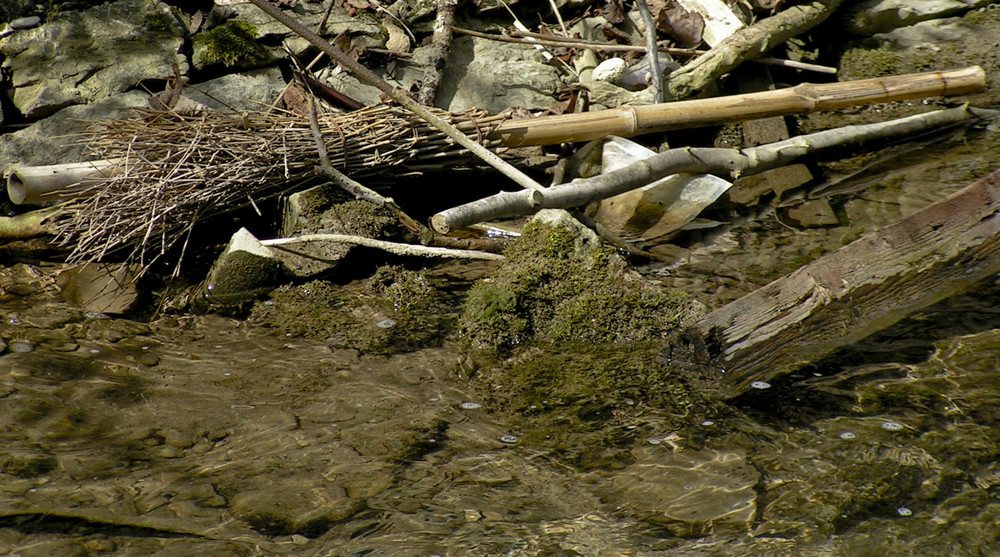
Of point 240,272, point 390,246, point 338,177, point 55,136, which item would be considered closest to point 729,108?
point 390,246

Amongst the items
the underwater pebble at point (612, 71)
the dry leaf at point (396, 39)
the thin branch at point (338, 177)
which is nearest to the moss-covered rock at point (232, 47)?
the dry leaf at point (396, 39)

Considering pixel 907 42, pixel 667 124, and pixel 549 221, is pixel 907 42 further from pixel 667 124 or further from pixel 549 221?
pixel 549 221

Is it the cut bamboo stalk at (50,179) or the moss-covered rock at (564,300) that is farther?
the cut bamboo stalk at (50,179)

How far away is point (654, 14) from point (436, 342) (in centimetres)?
426

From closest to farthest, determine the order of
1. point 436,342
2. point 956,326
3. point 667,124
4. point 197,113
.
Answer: point 956,326 → point 436,342 → point 197,113 → point 667,124

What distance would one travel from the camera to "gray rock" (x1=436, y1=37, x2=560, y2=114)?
6.56 m

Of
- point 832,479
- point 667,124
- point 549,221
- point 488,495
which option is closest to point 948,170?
point 667,124

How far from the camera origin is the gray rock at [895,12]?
7438 mm

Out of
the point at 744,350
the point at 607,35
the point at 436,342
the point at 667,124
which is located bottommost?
the point at 436,342

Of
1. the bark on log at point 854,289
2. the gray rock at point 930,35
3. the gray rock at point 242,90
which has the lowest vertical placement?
the bark on log at point 854,289

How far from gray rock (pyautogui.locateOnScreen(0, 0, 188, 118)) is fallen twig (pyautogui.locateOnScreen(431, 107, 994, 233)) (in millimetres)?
3176

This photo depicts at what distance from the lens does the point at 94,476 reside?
3084 millimetres

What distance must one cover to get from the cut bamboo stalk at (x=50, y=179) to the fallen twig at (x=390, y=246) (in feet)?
3.81

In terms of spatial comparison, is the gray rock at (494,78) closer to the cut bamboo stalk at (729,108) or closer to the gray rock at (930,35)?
the cut bamboo stalk at (729,108)
